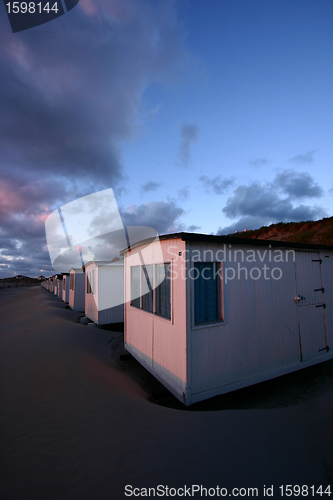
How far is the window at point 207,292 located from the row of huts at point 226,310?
2 cm

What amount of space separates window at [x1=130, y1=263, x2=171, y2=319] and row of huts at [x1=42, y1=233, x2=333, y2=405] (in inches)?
1.0

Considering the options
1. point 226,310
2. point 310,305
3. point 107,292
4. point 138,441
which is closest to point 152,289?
point 226,310

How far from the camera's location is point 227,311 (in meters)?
4.79

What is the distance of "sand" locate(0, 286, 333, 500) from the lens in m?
2.48

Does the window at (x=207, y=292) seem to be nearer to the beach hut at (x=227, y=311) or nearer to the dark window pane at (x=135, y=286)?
the beach hut at (x=227, y=311)

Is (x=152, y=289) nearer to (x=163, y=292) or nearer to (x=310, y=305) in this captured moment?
(x=163, y=292)

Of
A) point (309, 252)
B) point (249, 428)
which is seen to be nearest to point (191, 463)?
point (249, 428)

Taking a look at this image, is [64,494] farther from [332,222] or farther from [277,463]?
[332,222]

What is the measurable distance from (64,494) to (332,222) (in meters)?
26.3

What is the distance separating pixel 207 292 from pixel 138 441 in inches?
107

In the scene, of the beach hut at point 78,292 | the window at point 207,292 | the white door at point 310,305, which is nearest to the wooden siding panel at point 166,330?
the window at point 207,292

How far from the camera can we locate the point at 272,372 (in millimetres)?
5328

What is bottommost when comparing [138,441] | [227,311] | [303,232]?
[138,441]

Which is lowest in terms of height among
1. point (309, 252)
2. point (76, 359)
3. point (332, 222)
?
point (76, 359)
